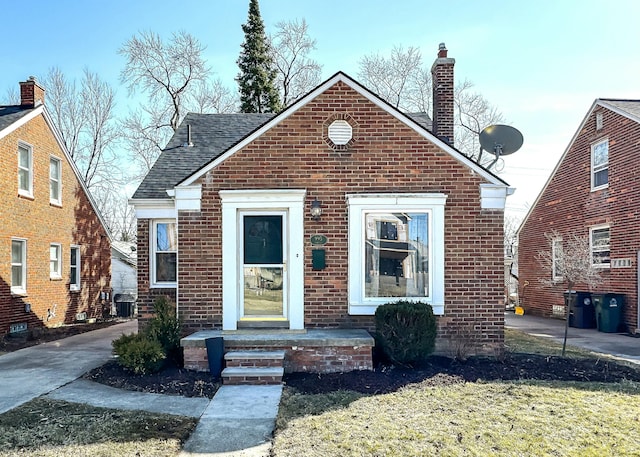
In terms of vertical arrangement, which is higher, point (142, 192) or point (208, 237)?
point (142, 192)

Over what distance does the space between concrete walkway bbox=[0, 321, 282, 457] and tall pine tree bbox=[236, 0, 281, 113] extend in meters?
Result: 21.8

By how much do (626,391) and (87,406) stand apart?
711 cm

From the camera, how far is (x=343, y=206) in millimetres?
8930

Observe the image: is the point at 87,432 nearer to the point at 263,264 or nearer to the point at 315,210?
the point at 263,264

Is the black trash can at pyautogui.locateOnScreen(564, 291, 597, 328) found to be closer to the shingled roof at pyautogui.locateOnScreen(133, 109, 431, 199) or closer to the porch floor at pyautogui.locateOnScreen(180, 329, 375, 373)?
the shingled roof at pyautogui.locateOnScreen(133, 109, 431, 199)

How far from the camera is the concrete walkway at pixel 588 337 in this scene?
34.0 ft

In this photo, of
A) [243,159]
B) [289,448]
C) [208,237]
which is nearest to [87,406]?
[289,448]

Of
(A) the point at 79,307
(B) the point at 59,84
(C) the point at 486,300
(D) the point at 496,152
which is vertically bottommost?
(A) the point at 79,307

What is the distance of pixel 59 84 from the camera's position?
31.1 m

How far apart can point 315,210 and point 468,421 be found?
4.45 meters

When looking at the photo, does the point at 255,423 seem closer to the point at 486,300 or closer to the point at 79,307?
the point at 486,300

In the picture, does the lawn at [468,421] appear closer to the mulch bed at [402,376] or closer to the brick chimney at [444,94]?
the mulch bed at [402,376]

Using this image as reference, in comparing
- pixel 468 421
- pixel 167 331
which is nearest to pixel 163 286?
pixel 167 331

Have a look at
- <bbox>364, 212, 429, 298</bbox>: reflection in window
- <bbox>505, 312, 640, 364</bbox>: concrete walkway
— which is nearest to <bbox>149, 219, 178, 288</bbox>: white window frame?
<bbox>364, 212, 429, 298</bbox>: reflection in window
